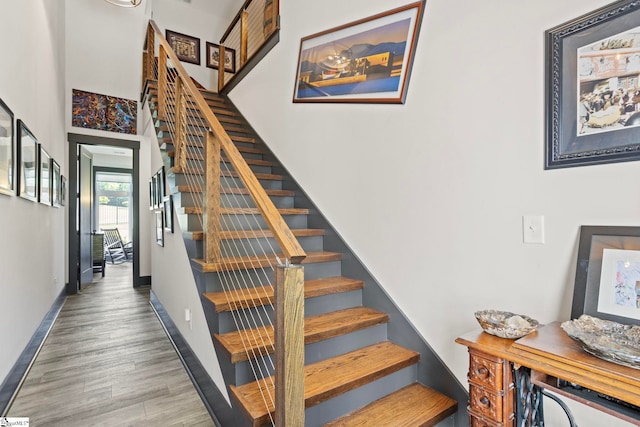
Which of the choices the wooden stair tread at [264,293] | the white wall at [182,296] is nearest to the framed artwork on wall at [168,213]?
the white wall at [182,296]

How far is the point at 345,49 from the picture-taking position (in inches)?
104

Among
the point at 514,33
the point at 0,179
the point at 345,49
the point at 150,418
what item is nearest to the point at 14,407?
the point at 150,418

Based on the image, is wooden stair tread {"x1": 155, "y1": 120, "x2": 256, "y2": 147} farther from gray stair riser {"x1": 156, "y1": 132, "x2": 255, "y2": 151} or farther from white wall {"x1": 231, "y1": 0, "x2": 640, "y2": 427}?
white wall {"x1": 231, "y1": 0, "x2": 640, "y2": 427}

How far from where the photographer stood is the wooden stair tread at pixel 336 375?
1527 mm

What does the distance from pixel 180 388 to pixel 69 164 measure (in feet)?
14.7

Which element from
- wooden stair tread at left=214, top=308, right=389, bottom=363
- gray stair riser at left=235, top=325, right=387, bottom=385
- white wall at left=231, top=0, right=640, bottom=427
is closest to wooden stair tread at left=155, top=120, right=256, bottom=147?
white wall at left=231, top=0, right=640, bottom=427

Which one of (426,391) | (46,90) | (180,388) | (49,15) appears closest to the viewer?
(426,391)

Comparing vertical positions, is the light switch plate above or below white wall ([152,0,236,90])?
below

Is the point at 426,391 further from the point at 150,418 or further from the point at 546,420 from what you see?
the point at 150,418

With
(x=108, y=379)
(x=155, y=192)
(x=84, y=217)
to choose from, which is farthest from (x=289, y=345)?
(x=84, y=217)

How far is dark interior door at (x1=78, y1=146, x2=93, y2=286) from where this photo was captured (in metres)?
5.32

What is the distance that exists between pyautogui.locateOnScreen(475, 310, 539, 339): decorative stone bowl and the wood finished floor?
5.52 ft

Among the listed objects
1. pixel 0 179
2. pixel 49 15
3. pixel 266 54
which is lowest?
pixel 0 179

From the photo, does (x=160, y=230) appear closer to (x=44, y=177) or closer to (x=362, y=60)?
(x=44, y=177)
